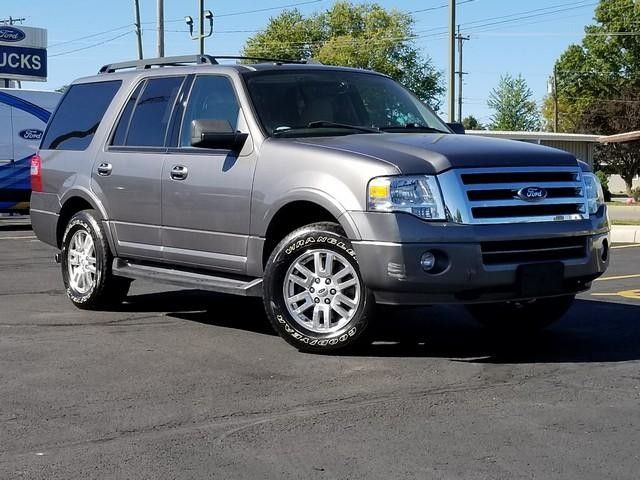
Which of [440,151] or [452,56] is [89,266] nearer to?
[440,151]

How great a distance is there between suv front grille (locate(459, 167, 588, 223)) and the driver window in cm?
201

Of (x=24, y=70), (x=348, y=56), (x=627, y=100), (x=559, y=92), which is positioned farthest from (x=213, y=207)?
(x=559, y=92)

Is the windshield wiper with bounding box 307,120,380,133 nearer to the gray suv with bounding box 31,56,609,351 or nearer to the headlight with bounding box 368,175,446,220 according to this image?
the gray suv with bounding box 31,56,609,351

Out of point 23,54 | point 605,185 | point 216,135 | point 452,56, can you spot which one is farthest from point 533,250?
point 23,54

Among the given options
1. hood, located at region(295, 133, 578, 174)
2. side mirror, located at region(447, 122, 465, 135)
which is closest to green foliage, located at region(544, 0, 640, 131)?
side mirror, located at region(447, 122, 465, 135)

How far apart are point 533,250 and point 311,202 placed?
56.4 inches

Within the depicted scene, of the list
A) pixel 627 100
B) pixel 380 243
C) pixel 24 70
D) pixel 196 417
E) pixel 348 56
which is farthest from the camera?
pixel 348 56

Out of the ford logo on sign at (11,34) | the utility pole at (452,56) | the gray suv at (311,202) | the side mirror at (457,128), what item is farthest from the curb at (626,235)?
the ford logo on sign at (11,34)

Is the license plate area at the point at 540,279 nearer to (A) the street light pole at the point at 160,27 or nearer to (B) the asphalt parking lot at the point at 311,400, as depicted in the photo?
(B) the asphalt parking lot at the point at 311,400

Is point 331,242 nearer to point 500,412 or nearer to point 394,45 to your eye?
point 500,412

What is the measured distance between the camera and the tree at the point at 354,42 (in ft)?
244

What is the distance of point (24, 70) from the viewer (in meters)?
43.3

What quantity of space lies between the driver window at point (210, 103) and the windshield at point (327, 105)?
19 cm

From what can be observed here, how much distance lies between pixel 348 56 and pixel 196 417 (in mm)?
71061
